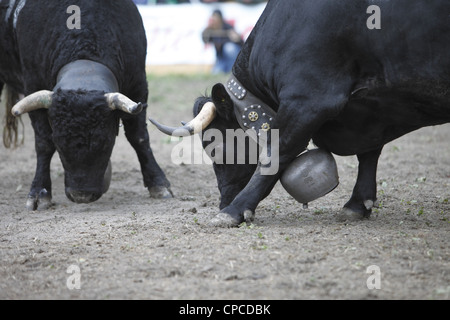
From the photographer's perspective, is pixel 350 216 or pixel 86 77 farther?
pixel 86 77

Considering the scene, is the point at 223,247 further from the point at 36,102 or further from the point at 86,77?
the point at 36,102

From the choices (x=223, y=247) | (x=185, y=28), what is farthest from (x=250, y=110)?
(x=185, y=28)

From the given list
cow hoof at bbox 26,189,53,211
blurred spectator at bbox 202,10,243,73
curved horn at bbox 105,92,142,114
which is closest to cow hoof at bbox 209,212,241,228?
curved horn at bbox 105,92,142,114

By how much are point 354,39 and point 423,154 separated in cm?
421

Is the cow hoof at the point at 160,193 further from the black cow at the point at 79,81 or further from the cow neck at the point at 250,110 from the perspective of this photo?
the cow neck at the point at 250,110

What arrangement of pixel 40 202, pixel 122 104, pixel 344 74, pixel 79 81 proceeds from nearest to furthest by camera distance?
pixel 344 74
pixel 122 104
pixel 79 81
pixel 40 202

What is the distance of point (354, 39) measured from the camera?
4484mm

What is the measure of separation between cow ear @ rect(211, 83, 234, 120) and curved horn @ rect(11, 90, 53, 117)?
1.53 metres

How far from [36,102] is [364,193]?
2845 millimetres

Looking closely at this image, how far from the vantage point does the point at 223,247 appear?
4176 millimetres

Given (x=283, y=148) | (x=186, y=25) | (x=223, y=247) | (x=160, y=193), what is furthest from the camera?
(x=186, y=25)

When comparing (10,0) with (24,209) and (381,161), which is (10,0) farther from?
(381,161)

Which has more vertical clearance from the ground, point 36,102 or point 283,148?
point 36,102
